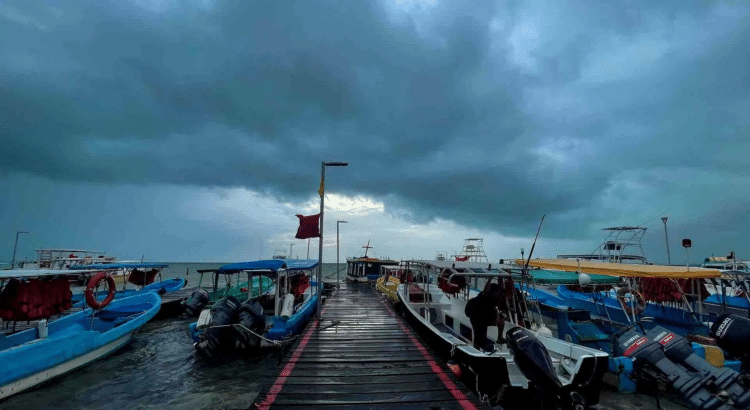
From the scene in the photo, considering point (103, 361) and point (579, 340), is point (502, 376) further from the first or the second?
point (103, 361)

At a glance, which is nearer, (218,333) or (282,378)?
(282,378)

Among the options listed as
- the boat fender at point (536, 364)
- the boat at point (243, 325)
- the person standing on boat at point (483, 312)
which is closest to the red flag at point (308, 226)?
the boat at point (243, 325)

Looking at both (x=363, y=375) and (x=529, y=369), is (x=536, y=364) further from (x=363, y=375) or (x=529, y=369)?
(x=363, y=375)

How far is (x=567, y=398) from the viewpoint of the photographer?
5898 millimetres

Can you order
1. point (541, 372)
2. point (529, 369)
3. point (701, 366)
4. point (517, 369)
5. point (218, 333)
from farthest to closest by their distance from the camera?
point (218, 333) → point (701, 366) → point (517, 369) → point (529, 369) → point (541, 372)

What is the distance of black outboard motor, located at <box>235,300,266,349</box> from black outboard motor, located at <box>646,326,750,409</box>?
494 inches

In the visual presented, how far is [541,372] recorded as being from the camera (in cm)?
611

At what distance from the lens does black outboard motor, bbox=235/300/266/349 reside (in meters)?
12.2

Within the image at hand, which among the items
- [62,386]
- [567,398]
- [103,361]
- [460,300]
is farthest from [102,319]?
[567,398]

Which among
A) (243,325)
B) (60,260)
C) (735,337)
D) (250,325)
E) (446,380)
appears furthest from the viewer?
(60,260)

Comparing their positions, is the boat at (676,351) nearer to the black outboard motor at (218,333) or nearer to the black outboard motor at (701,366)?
the black outboard motor at (701,366)

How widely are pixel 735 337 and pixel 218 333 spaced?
1637 cm

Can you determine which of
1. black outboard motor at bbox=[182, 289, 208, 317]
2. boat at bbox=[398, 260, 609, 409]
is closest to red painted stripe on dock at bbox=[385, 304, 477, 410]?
boat at bbox=[398, 260, 609, 409]

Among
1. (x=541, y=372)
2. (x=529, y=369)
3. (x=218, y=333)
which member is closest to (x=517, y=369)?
(x=529, y=369)
